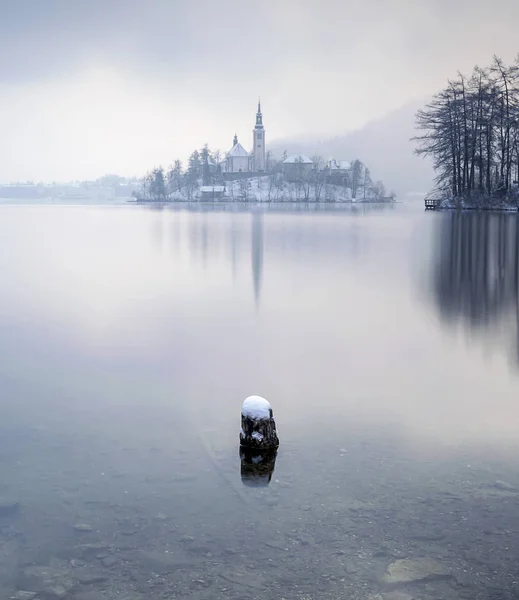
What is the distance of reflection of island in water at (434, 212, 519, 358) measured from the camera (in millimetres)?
16516

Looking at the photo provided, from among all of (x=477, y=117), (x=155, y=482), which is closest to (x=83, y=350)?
(x=155, y=482)

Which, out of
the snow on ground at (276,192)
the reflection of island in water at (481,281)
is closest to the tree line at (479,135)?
Result: the reflection of island in water at (481,281)

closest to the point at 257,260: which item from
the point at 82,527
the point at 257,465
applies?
the point at 257,465

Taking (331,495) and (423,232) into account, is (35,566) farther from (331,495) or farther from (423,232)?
(423,232)

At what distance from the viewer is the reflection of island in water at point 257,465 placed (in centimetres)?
749

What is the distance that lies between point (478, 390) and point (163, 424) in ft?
16.8

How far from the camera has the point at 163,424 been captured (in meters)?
9.35

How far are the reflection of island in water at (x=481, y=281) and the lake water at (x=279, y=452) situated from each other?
173 millimetres

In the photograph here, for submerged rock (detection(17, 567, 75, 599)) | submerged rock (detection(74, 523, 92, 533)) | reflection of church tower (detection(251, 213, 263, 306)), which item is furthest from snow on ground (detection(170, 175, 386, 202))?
submerged rock (detection(17, 567, 75, 599))

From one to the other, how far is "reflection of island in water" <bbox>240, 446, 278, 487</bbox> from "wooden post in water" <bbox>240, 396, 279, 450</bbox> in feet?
0.23

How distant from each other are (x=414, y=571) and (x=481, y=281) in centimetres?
1836

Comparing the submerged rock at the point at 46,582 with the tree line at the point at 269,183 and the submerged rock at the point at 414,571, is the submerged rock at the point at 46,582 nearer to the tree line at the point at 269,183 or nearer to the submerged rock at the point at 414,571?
the submerged rock at the point at 414,571

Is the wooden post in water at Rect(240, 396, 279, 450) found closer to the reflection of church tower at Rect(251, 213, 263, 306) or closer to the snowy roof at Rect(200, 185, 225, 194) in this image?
the reflection of church tower at Rect(251, 213, 263, 306)

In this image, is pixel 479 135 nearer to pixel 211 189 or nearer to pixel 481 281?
pixel 481 281
